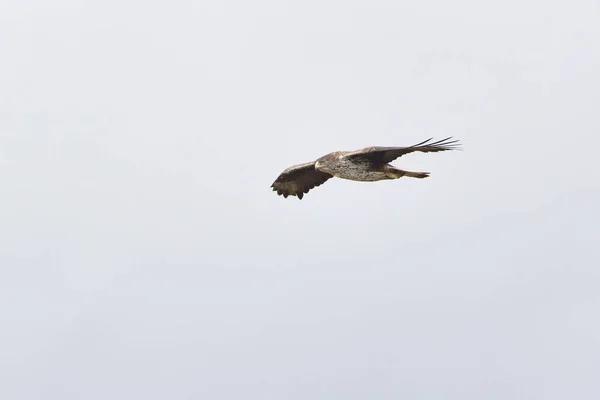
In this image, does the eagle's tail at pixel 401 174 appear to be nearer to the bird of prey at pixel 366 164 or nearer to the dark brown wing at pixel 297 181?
the bird of prey at pixel 366 164

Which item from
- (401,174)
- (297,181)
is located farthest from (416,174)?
(297,181)

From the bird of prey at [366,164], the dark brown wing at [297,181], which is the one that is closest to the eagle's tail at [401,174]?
the bird of prey at [366,164]

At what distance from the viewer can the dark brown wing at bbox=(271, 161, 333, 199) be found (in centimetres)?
5131

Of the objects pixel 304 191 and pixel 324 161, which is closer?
pixel 324 161

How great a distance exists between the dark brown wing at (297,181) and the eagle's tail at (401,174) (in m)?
5.61

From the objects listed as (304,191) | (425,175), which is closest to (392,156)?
(425,175)

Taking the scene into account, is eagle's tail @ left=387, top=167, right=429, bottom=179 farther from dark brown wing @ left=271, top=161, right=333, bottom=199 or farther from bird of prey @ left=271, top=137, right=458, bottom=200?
dark brown wing @ left=271, top=161, right=333, bottom=199

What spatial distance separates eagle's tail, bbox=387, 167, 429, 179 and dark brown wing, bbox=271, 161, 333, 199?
18.4ft

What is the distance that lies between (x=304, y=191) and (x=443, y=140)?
1217cm

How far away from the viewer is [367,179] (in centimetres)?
4659

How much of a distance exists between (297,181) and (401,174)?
6.73m

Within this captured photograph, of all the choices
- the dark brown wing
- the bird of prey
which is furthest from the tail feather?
the dark brown wing

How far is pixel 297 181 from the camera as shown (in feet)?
170

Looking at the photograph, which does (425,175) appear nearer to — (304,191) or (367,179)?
(367,179)
